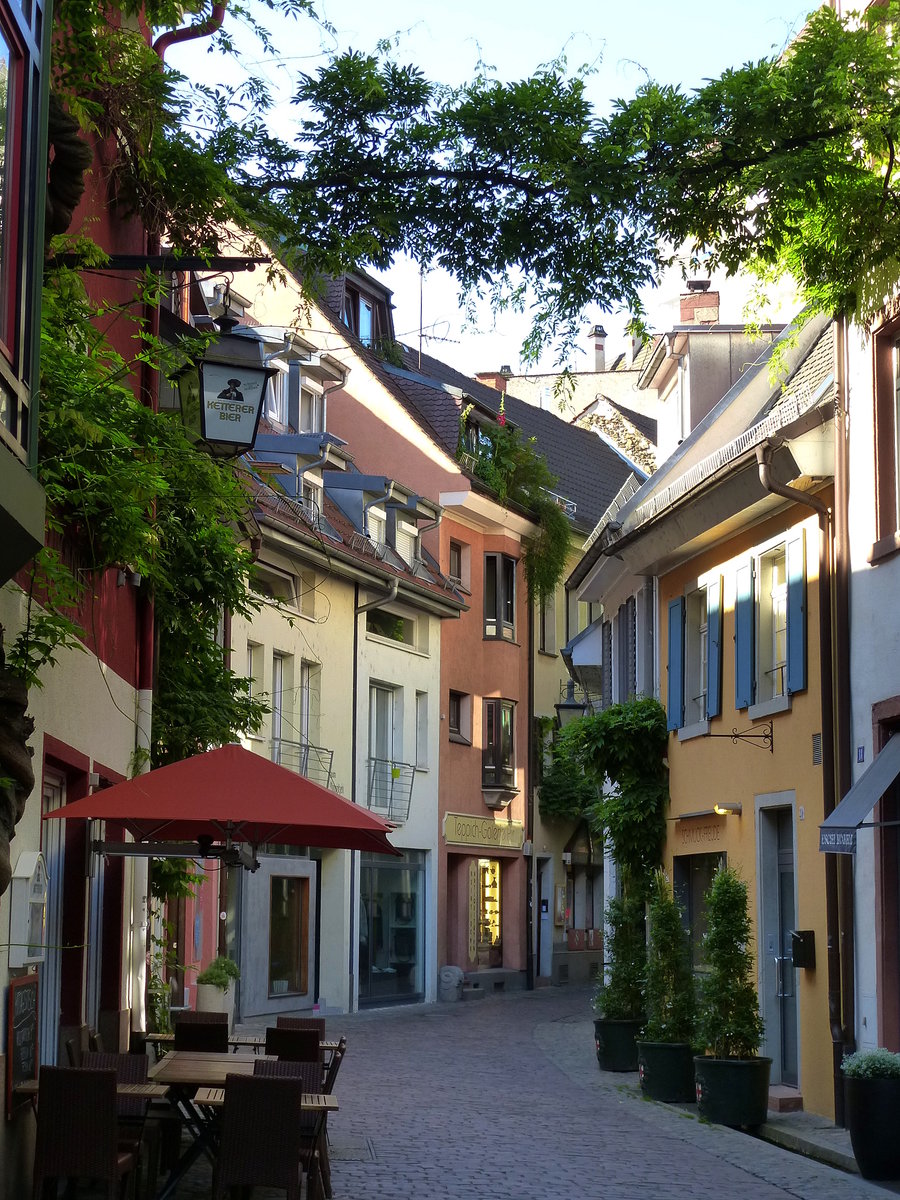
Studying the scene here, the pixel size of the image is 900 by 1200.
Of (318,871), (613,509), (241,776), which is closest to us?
(241,776)

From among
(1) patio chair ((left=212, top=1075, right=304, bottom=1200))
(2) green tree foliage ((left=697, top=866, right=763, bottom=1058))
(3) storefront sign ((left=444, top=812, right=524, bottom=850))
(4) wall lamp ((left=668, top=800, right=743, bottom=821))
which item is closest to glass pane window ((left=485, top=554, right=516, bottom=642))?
(3) storefront sign ((left=444, top=812, right=524, bottom=850))

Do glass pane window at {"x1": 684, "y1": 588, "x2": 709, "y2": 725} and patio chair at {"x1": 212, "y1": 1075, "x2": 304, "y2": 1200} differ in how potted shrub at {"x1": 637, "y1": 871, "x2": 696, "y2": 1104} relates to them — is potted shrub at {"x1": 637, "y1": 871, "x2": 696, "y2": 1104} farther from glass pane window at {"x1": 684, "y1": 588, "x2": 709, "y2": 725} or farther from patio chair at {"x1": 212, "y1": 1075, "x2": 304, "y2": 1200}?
patio chair at {"x1": 212, "y1": 1075, "x2": 304, "y2": 1200}

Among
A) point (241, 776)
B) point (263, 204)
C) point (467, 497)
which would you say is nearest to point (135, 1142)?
→ point (241, 776)

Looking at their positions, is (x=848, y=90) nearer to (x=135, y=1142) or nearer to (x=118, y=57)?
(x=118, y=57)

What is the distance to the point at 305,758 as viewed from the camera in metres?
27.0

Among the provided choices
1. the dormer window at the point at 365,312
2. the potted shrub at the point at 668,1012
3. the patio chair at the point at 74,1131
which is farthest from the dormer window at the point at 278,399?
the patio chair at the point at 74,1131

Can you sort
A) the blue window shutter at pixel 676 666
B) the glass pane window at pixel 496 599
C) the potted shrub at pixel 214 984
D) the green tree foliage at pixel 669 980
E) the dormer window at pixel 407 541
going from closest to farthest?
the green tree foliage at pixel 669 980 → the blue window shutter at pixel 676 666 → the potted shrub at pixel 214 984 → the dormer window at pixel 407 541 → the glass pane window at pixel 496 599

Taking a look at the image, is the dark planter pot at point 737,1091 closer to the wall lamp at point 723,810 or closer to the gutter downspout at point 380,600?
the wall lamp at point 723,810

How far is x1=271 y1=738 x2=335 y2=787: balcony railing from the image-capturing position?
26375mm

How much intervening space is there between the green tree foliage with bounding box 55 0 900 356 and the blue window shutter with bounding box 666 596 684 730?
798 centimetres

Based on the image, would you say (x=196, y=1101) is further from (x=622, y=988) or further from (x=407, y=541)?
(x=407, y=541)

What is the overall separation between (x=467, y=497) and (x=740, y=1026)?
20.4m

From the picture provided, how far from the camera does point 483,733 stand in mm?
34250

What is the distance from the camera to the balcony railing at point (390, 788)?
29625 mm
